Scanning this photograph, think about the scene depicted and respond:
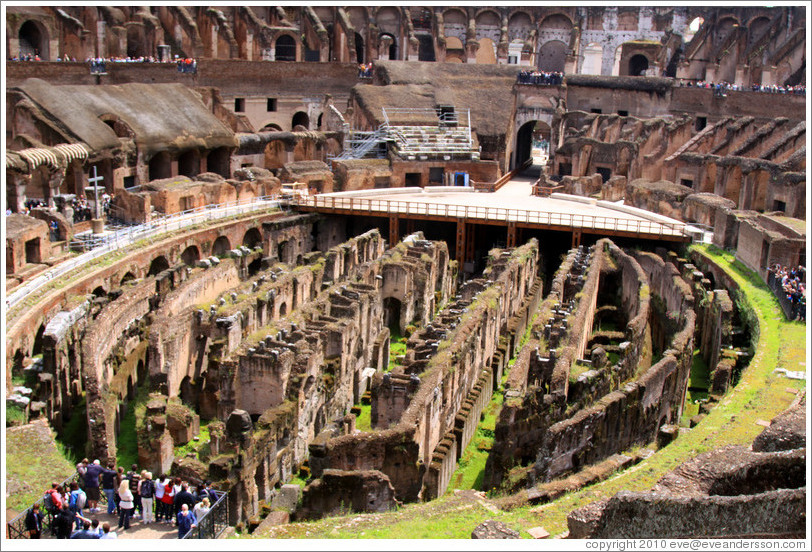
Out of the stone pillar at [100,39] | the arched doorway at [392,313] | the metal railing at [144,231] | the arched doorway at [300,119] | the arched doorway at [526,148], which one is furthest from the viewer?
the arched doorway at [300,119]

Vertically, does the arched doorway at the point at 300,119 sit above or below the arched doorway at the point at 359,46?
below

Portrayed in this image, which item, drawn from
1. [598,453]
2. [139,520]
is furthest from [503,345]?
[139,520]

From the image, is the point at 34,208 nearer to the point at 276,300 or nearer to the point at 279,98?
the point at 276,300

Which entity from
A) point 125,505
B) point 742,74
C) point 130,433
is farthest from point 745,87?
point 125,505

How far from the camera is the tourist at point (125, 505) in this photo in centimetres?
1429

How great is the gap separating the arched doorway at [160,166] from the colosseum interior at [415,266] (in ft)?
1.07

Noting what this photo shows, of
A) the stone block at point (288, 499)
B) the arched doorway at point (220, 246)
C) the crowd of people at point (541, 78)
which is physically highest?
the crowd of people at point (541, 78)

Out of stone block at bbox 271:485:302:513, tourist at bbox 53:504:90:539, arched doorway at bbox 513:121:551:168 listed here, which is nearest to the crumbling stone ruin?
stone block at bbox 271:485:302:513

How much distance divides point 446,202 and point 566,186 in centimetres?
745

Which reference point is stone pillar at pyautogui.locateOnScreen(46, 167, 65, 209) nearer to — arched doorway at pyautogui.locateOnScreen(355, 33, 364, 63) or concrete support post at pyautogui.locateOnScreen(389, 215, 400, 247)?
concrete support post at pyautogui.locateOnScreen(389, 215, 400, 247)

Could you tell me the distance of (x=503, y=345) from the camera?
27.3 metres

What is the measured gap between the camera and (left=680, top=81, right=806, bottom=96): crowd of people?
46.6 meters

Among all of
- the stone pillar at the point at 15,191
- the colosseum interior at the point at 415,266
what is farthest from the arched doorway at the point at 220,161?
the stone pillar at the point at 15,191

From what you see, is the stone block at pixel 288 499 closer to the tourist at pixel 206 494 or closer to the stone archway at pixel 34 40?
the tourist at pixel 206 494
